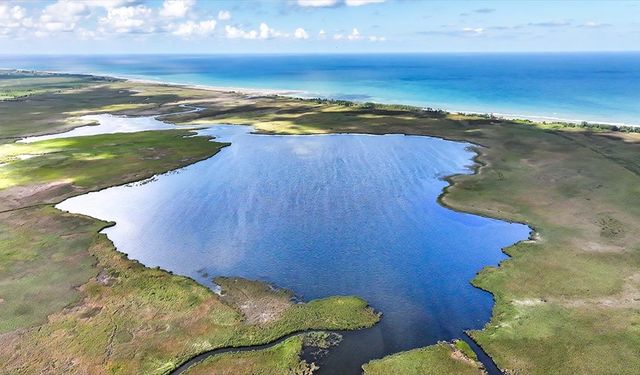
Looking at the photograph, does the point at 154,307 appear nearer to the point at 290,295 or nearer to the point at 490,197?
the point at 290,295

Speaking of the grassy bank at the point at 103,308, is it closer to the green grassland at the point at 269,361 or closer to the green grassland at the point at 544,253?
the green grassland at the point at 544,253

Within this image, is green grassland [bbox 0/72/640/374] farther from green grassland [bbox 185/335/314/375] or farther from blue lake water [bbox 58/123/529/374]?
blue lake water [bbox 58/123/529/374]

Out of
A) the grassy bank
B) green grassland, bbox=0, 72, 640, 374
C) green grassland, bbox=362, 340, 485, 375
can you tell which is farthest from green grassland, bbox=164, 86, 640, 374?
the grassy bank

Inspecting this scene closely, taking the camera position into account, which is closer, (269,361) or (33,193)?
(269,361)

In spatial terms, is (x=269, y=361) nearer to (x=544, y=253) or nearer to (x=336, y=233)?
(x=336, y=233)

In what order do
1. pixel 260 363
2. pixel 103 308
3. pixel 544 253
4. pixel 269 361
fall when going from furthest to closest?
pixel 544 253 → pixel 103 308 → pixel 269 361 → pixel 260 363

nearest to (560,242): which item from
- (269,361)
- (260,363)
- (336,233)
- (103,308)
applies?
(336,233)

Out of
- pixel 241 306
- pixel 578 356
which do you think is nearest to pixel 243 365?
pixel 241 306

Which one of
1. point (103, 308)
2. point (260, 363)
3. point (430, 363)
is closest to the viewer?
point (430, 363)
